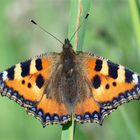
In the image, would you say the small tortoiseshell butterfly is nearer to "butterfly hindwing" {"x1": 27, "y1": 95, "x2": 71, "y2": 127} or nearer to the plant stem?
"butterfly hindwing" {"x1": 27, "y1": 95, "x2": 71, "y2": 127}

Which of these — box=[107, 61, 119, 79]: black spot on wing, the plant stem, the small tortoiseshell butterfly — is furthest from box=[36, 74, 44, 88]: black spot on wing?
the plant stem

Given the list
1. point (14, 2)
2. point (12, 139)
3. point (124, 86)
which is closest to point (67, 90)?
point (124, 86)

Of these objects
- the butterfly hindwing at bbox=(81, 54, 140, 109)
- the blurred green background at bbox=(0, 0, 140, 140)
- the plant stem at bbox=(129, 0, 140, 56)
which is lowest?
the butterfly hindwing at bbox=(81, 54, 140, 109)

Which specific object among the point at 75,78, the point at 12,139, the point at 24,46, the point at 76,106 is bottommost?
the point at 76,106

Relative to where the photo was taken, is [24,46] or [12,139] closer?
[12,139]

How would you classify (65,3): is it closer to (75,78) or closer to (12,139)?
(12,139)

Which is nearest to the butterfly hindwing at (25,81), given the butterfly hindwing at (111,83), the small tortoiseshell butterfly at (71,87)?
the small tortoiseshell butterfly at (71,87)

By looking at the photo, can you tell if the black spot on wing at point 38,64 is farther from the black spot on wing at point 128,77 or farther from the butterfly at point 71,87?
the black spot on wing at point 128,77
